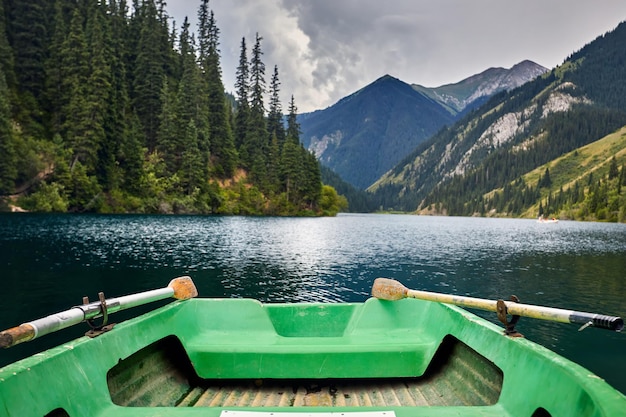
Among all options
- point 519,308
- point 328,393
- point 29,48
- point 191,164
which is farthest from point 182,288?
point 29,48

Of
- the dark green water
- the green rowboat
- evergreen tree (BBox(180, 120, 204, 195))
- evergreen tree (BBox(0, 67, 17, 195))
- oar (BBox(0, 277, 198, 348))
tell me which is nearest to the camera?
oar (BBox(0, 277, 198, 348))

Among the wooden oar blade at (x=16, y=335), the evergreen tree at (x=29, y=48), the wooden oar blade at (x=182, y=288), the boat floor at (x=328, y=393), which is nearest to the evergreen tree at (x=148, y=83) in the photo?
the evergreen tree at (x=29, y=48)

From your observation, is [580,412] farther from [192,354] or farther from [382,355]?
[192,354]

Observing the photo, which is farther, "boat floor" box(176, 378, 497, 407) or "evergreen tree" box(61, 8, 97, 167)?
"evergreen tree" box(61, 8, 97, 167)

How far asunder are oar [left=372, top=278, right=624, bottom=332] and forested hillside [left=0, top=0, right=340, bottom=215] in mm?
63755

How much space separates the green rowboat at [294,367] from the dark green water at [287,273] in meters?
6.27

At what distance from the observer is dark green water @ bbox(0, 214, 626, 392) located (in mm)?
13629

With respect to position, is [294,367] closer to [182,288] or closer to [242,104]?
[182,288]

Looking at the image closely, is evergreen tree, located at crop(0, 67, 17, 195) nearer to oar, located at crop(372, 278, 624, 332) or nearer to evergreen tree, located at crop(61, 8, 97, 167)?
evergreen tree, located at crop(61, 8, 97, 167)

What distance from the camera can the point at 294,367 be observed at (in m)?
5.88

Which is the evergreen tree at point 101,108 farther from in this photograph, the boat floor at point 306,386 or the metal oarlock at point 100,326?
the metal oarlock at point 100,326

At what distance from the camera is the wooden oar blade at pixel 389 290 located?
24.5 feet

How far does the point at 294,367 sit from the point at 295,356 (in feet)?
0.54

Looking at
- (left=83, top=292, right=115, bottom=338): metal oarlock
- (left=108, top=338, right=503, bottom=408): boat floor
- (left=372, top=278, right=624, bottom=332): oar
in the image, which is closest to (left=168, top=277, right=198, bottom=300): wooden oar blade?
(left=108, top=338, right=503, bottom=408): boat floor
